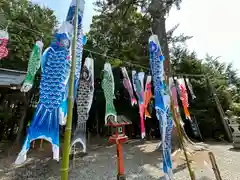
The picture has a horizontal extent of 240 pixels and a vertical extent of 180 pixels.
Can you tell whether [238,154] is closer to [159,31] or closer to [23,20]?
[159,31]

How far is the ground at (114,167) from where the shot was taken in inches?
154

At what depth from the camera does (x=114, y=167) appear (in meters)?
4.50

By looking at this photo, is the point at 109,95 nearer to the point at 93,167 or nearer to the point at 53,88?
the point at 53,88

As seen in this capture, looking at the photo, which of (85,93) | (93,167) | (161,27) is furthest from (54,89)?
(161,27)

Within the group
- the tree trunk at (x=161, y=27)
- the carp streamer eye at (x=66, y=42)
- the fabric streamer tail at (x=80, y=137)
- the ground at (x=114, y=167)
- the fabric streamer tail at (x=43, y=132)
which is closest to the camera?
the fabric streamer tail at (x=43, y=132)

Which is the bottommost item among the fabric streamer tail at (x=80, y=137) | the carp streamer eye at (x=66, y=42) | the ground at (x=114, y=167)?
the ground at (x=114, y=167)

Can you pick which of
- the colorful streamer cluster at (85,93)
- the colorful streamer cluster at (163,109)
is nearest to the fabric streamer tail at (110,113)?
the colorful streamer cluster at (85,93)

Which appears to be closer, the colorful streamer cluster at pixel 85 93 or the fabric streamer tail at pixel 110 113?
the colorful streamer cluster at pixel 85 93

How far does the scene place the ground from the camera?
3.92 metres

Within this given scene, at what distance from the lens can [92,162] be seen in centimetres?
493

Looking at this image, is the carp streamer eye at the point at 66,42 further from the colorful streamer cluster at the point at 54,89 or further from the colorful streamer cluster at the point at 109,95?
the colorful streamer cluster at the point at 109,95

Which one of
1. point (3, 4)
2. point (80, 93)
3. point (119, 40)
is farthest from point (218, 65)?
point (3, 4)

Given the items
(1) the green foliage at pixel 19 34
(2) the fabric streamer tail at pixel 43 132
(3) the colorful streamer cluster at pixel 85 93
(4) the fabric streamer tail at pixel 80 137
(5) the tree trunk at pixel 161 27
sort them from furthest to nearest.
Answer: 1. (1) the green foliage at pixel 19 34
2. (5) the tree trunk at pixel 161 27
3. (3) the colorful streamer cluster at pixel 85 93
4. (4) the fabric streamer tail at pixel 80 137
5. (2) the fabric streamer tail at pixel 43 132

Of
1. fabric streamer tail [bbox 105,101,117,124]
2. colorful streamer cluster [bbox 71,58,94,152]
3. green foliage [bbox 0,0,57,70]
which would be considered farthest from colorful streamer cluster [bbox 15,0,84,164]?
green foliage [bbox 0,0,57,70]
